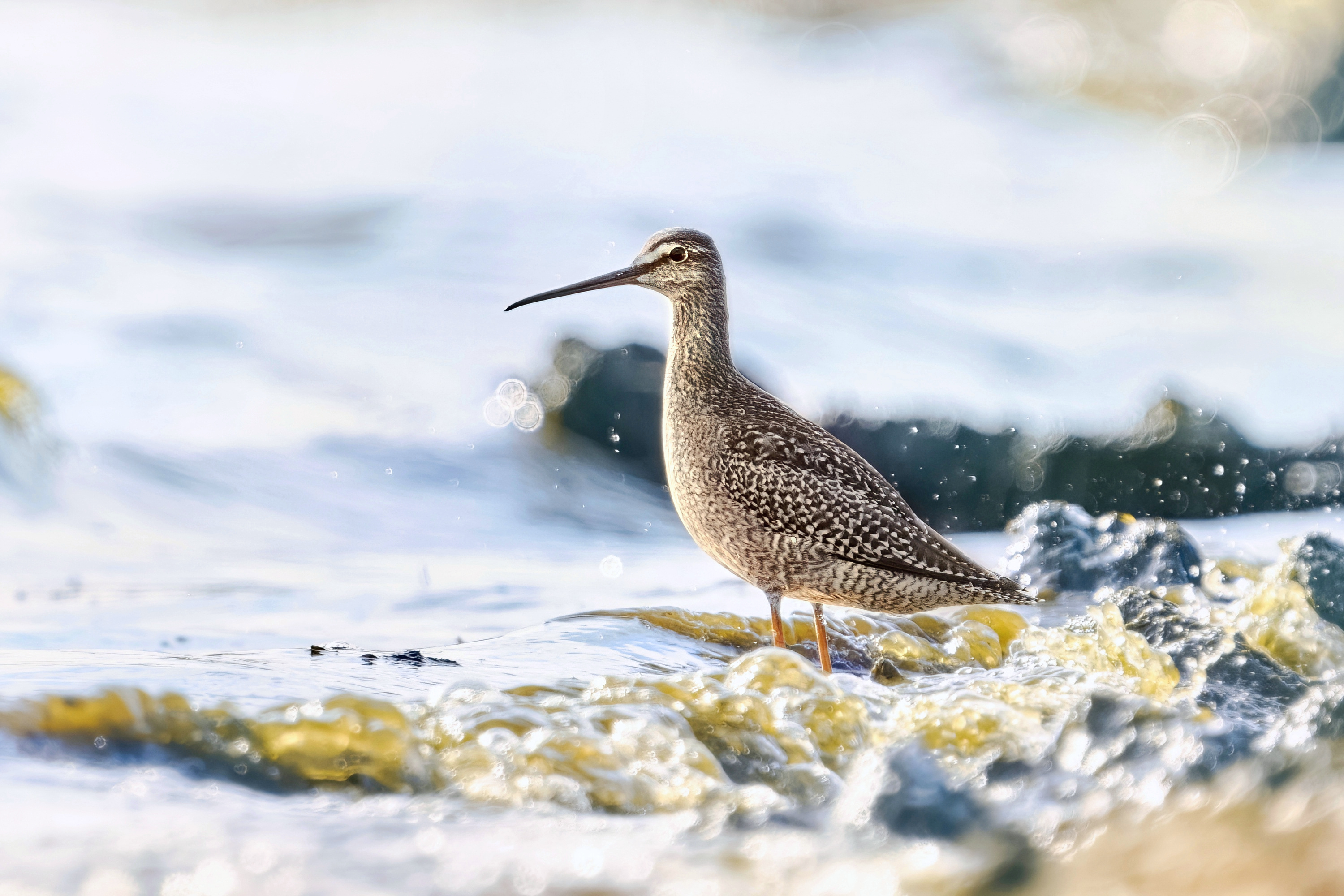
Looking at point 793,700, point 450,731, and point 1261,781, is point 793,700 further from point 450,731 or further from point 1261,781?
point 1261,781

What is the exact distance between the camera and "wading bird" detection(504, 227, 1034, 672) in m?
6.08

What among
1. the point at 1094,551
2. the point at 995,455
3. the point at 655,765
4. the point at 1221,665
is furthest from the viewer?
the point at 995,455

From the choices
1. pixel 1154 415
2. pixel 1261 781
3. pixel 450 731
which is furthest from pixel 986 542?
pixel 1261 781

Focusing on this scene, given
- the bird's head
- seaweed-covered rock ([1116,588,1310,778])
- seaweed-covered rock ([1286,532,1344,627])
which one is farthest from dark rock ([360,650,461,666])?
seaweed-covered rock ([1286,532,1344,627])

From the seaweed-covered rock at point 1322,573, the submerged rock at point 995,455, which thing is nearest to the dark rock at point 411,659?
the seaweed-covered rock at point 1322,573

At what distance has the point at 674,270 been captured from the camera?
6906mm

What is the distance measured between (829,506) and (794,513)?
7.9 inches

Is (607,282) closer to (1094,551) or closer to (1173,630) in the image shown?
(1173,630)

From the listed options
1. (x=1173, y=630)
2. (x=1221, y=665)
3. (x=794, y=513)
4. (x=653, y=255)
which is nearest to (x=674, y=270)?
(x=653, y=255)

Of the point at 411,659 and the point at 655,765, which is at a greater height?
the point at 655,765

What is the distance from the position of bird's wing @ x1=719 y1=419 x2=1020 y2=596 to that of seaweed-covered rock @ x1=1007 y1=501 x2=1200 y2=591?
2.67 meters

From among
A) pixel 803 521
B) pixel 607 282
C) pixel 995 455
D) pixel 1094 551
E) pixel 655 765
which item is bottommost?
pixel 655 765

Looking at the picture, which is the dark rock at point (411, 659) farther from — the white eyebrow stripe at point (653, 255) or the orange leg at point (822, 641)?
the white eyebrow stripe at point (653, 255)

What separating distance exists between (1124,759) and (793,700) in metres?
1.39
